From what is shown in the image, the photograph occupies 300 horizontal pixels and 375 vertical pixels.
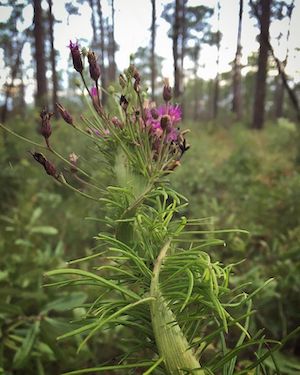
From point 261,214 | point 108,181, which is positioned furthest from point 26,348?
point 261,214

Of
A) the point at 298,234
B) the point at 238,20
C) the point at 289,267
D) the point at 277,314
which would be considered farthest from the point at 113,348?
the point at 238,20

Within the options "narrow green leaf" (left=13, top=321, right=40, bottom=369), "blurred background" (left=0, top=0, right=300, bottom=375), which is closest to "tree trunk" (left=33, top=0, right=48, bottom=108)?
"blurred background" (left=0, top=0, right=300, bottom=375)

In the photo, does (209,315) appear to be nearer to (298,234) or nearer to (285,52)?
(285,52)

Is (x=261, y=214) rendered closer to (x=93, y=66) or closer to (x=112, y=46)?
(x=112, y=46)

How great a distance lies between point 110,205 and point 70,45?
0.19 metres

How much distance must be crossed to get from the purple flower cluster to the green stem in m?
0.15

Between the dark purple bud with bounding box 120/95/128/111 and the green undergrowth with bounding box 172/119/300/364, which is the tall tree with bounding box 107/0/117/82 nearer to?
the dark purple bud with bounding box 120/95/128/111

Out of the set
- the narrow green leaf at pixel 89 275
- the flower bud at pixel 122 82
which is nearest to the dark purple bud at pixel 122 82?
the flower bud at pixel 122 82

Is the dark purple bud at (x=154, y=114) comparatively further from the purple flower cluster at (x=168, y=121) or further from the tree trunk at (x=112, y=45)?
the tree trunk at (x=112, y=45)

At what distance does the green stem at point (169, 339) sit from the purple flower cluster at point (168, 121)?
0.15m

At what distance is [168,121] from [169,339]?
225 millimetres

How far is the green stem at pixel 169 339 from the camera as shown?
0.35m

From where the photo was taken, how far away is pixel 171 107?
0.45m

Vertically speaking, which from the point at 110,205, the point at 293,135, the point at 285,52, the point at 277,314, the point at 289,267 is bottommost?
the point at 277,314
